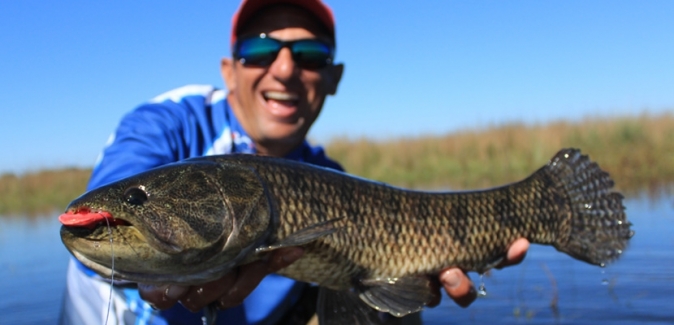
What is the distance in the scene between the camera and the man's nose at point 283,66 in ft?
13.1

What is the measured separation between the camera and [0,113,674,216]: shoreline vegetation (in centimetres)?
1291

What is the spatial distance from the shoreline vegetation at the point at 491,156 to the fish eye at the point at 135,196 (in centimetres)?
1044

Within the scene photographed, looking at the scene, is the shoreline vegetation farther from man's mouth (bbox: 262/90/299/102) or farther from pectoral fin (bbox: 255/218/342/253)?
pectoral fin (bbox: 255/218/342/253)

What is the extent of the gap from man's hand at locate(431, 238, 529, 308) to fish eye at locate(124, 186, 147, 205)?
149 cm

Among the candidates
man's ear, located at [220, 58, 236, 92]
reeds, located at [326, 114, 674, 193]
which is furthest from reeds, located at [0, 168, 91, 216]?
man's ear, located at [220, 58, 236, 92]

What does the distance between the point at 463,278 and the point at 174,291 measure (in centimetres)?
138

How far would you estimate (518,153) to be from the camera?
14.6m

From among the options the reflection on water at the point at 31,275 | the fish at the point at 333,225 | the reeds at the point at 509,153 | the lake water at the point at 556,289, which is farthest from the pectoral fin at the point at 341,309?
the reeds at the point at 509,153

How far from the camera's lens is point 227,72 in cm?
449

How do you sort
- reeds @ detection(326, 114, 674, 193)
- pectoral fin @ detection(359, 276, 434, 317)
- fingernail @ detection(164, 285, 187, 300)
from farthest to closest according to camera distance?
reeds @ detection(326, 114, 674, 193) < pectoral fin @ detection(359, 276, 434, 317) < fingernail @ detection(164, 285, 187, 300)

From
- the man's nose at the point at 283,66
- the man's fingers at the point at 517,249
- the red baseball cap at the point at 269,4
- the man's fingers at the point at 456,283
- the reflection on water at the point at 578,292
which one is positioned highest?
the red baseball cap at the point at 269,4

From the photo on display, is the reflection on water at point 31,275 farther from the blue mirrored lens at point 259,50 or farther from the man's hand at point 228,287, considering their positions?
the man's hand at point 228,287

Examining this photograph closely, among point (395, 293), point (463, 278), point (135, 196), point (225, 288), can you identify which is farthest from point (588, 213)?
point (135, 196)

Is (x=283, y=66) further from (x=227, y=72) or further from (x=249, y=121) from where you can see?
(x=227, y=72)
